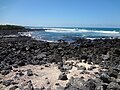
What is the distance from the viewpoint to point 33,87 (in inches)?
407

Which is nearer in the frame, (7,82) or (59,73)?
(7,82)

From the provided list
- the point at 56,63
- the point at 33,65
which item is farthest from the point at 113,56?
the point at 33,65

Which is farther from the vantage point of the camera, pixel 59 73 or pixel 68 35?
pixel 68 35

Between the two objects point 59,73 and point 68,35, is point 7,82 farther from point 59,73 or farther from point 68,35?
point 68,35

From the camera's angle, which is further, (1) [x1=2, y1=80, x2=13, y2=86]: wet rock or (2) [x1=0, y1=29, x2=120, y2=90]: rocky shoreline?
(1) [x1=2, y1=80, x2=13, y2=86]: wet rock

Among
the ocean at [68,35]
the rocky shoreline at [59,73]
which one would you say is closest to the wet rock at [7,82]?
the rocky shoreline at [59,73]

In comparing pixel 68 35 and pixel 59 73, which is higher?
pixel 59 73

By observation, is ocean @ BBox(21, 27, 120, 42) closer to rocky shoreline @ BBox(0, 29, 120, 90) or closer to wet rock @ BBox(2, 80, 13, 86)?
rocky shoreline @ BBox(0, 29, 120, 90)

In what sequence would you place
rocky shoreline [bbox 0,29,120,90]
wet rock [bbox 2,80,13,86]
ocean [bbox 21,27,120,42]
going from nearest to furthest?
1. rocky shoreline [bbox 0,29,120,90]
2. wet rock [bbox 2,80,13,86]
3. ocean [bbox 21,27,120,42]

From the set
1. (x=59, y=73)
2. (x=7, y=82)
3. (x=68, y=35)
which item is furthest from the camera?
(x=68, y=35)

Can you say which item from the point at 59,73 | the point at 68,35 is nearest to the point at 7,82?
the point at 59,73

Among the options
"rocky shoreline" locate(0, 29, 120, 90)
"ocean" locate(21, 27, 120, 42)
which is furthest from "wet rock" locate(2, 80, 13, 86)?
"ocean" locate(21, 27, 120, 42)

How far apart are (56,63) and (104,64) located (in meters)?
3.21

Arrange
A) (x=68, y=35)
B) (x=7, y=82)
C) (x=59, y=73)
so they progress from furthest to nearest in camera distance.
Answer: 1. (x=68, y=35)
2. (x=59, y=73)
3. (x=7, y=82)
